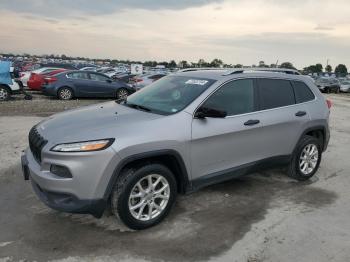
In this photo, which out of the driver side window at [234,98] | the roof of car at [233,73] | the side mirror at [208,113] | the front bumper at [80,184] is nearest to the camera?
the front bumper at [80,184]

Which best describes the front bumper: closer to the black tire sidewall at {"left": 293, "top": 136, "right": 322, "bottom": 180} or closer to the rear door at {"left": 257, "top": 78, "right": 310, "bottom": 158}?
the rear door at {"left": 257, "top": 78, "right": 310, "bottom": 158}

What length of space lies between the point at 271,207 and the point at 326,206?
751 mm

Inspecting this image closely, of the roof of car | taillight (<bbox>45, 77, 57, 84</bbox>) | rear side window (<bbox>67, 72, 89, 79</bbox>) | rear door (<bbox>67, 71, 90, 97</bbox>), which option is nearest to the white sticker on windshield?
the roof of car

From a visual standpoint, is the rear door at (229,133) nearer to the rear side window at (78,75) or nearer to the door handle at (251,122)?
the door handle at (251,122)

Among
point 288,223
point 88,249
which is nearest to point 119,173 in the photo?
point 88,249

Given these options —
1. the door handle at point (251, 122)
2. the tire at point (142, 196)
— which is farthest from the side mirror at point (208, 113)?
the tire at point (142, 196)

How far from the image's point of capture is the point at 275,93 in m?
5.67

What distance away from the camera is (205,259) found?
12.5 ft

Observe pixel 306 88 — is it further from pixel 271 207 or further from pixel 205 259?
pixel 205 259

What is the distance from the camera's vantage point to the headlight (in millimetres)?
3854

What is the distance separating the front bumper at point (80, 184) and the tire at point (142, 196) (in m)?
0.19

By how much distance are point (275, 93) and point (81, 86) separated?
1366 centimetres

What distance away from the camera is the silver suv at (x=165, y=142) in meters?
3.89

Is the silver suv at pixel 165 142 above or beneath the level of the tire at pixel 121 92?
above
